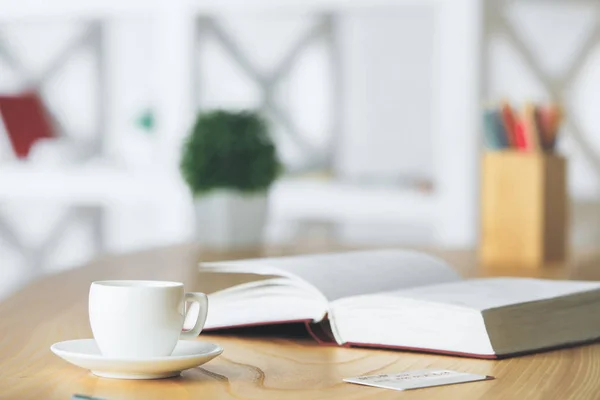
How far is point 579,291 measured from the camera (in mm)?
1031

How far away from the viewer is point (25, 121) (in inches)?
141

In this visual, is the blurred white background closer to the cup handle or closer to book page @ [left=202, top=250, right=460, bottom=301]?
book page @ [left=202, top=250, right=460, bottom=301]

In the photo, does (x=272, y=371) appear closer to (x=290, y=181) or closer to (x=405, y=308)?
(x=405, y=308)

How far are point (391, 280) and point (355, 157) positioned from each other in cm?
211

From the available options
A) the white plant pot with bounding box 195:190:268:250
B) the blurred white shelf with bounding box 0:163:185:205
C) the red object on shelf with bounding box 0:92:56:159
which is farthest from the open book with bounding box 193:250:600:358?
the red object on shelf with bounding box 0:92:56:159

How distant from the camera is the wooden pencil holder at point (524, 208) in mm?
1882

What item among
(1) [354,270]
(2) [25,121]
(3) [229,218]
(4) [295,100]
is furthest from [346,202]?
(1) [354,270]

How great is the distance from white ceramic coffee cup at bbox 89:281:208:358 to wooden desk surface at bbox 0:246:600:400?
0.10 feet

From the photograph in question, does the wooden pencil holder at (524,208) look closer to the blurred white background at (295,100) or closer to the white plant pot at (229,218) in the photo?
the white plant pot at (229,218)

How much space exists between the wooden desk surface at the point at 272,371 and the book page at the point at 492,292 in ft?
0.17

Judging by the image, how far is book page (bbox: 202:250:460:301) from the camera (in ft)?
3.40

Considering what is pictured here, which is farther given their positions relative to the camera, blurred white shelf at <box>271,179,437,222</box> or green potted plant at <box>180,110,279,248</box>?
blurred white shelf at <box>271,179,437,222</box>

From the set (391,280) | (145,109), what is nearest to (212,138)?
(391,280)

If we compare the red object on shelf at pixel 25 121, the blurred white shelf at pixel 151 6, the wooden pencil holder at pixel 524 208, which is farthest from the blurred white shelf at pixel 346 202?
the wooden pencil holder at pixel 524 208
